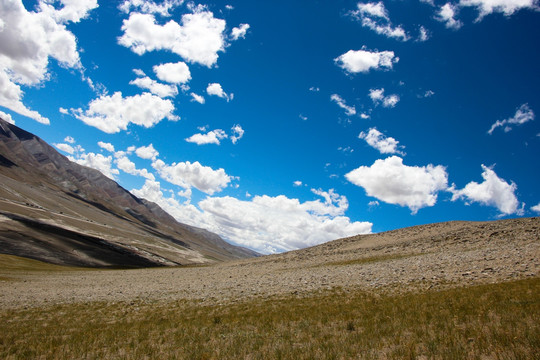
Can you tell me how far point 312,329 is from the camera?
14.2m

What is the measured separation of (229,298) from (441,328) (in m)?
17.7

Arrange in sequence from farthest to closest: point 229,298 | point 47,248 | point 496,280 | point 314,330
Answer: point 47,248 < point 229,298 < point 496,280 < point 314,330

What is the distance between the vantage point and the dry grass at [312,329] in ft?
34.0

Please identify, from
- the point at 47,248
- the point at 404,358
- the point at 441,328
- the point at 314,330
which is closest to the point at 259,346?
the point at 314,330

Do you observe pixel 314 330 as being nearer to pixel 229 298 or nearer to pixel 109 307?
pixel 229 298

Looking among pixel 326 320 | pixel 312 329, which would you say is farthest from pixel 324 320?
pixel 312 329

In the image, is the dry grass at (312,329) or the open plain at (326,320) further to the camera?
the open plain at (326,320)

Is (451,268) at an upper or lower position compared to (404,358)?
upper

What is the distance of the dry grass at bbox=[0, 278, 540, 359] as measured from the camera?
10.4 m

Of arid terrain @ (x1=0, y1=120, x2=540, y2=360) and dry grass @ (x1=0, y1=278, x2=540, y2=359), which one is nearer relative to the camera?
dry grass @ (x1=0, y1=278, x2=540, y2=359)

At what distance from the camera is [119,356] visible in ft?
41.5

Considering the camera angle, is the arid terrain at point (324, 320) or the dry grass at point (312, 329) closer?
the dry grass at point (312, 329)

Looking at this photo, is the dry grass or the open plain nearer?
the dry grass

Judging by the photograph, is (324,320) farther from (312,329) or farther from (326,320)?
(312,329)
